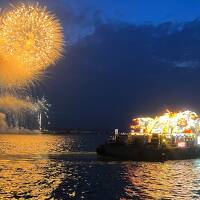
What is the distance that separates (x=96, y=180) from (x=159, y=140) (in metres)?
31.5

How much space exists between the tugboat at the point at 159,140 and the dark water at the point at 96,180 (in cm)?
383

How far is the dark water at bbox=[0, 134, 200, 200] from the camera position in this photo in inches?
2003

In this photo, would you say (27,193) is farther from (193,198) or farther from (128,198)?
(193,198)

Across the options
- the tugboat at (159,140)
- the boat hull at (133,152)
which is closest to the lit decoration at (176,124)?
the tugboat at (159,140)

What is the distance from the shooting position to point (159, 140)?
9088 cm

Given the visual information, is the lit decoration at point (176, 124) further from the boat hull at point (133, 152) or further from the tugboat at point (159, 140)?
the boat hull at point (133, 152)

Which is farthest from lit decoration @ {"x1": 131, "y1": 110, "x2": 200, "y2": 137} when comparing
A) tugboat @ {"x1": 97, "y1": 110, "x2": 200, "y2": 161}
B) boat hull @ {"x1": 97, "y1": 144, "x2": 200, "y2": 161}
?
boat hull @ {"x1": 97, "y1": 144, "x2": 200, "y2": 161}

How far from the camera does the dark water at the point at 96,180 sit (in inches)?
2003

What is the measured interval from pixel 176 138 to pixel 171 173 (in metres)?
26.0

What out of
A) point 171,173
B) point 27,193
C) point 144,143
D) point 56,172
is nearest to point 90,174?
point 56,172

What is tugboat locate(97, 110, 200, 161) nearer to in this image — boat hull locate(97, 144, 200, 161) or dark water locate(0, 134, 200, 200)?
boat hull locate(97, 144, 200, 161)

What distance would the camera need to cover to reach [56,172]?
229 feet

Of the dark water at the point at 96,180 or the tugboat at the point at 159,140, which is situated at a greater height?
the tugboat at the point at 159,140

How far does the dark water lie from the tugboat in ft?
12.6
